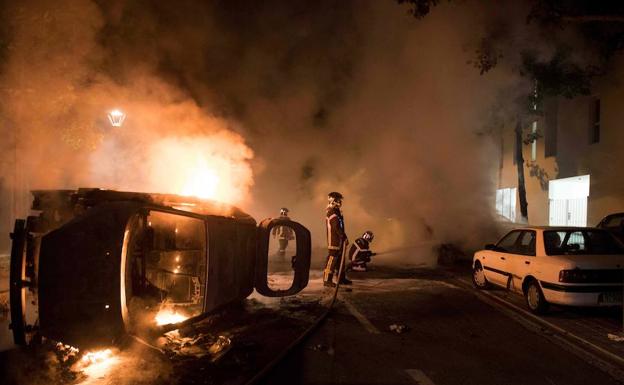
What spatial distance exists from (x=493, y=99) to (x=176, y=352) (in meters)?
11.6

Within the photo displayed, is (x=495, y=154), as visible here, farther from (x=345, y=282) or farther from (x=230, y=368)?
(x=230, y=368)

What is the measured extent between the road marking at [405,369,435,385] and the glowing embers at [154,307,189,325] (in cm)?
237

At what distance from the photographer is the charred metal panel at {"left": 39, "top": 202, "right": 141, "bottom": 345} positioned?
3.91m

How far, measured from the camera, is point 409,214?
48.3 feet

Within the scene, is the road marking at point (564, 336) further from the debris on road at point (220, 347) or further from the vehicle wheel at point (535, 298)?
the debris on road at point (220, 347)

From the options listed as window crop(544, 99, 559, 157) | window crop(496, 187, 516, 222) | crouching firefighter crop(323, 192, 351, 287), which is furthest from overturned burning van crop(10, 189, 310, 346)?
window crop(496, 187, 516, 222)

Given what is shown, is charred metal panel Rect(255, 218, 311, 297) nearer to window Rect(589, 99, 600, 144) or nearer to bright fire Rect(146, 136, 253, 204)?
bright fire Rect(146, 136, 253, 204)

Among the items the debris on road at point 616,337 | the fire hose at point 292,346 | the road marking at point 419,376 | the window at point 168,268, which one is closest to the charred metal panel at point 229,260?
the window at point 168,268

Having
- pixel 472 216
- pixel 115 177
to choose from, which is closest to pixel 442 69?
pixel 472 216

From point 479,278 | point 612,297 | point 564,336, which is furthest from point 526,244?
point 564,336

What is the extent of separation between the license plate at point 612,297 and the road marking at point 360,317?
2.99 metres

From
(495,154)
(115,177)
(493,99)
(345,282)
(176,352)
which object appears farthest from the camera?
(495,154)

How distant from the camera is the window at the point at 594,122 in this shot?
14.3 m

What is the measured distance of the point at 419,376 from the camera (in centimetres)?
452
